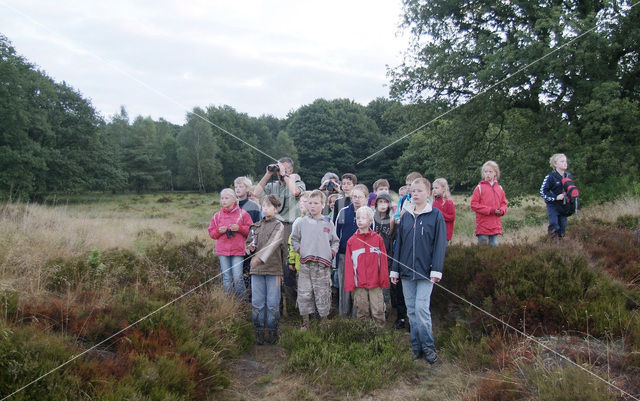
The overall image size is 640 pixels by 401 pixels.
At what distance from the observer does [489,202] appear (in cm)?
681

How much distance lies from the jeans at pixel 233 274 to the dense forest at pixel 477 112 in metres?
2.81

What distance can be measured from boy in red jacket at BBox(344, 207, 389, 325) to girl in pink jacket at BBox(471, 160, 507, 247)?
216 centimetres

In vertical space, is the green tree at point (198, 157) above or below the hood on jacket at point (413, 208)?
above

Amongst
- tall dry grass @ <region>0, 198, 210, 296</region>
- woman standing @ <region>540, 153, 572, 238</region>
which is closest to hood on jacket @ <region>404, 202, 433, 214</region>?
woman standing @ <region>540, 153, 572, 238</region>

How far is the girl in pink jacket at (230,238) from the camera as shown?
20.1ft

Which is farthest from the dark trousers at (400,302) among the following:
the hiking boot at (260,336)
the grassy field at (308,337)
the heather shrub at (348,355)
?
the hiking boot at (260,336)

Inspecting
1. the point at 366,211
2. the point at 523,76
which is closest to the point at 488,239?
the point at 366,211

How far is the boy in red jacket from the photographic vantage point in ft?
17.8

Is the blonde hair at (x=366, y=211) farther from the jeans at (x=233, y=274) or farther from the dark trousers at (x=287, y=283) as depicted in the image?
the jeans at (x=233, y=274)

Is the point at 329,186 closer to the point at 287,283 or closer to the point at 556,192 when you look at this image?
the point at 287,283

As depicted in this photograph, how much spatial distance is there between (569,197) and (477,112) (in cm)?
950

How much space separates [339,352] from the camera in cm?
482

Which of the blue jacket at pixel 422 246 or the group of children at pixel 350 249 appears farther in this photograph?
the group of children at pixel 350 249

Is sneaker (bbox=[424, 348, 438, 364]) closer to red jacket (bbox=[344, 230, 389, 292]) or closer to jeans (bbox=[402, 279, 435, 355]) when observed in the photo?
jeans (bbox=[402, 279, 435, 355])
